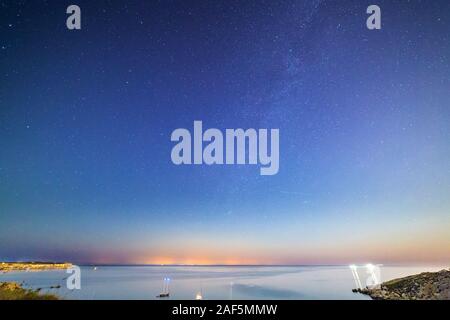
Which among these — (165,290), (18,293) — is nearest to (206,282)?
(165,290)

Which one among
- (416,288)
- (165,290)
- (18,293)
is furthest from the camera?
(165,290)

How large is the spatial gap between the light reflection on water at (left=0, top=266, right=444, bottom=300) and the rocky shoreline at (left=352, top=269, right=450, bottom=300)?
0.11 meters

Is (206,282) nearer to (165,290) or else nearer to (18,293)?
(165,290)

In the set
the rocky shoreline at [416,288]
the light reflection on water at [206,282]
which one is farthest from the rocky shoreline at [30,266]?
the rocky shoreline at [416,288]

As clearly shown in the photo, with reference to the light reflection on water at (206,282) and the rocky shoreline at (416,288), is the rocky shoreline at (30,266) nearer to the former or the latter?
the light reflection on water at (206,282)

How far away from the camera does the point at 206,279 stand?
741cm

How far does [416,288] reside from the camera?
22.0 ft

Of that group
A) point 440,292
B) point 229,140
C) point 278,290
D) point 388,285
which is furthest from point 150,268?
point 440,292

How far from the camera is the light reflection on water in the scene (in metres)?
6.53

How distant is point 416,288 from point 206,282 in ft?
11.2

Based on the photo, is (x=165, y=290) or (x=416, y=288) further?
(x=165, y=290)

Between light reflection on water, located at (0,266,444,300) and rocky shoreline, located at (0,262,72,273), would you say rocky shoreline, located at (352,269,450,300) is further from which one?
rocky shoreline, located at (0,262,72,273)

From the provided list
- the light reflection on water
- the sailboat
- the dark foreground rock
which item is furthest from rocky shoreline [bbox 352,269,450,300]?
the dark foreground rock
